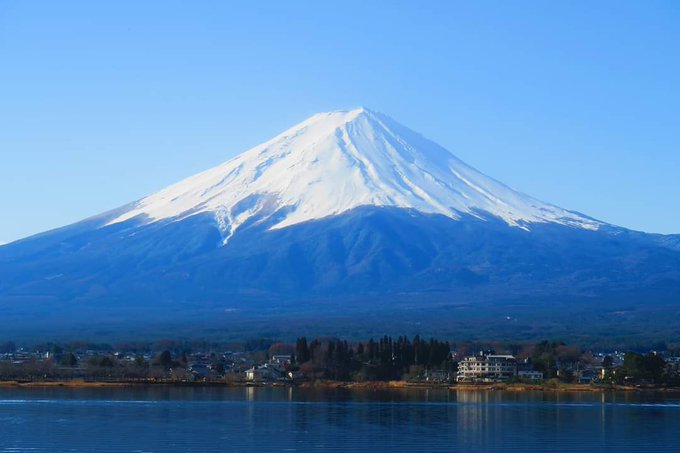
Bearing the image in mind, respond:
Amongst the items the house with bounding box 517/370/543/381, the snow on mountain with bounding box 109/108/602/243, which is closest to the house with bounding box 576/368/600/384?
the house with bounding box 517/370/543/381

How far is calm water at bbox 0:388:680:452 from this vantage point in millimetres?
28156

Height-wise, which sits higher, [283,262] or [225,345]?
[283,262]

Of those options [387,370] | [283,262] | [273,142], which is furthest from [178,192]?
[387,370]

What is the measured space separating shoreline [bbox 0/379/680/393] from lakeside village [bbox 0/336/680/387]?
1.33 feet

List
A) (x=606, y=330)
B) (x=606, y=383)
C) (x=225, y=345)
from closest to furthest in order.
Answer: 1. (x=606, y=383)
2. (x=225, y=345)
3. (x=606, y=330)

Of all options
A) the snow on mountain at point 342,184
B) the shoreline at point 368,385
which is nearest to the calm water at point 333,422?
the shoreline at point 368,385

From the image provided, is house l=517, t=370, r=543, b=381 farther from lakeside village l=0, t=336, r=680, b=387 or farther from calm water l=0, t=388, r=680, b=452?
calm water l=0, t=388, r=680, b=452

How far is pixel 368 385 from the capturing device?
52.1 meters

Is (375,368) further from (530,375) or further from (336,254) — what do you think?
(336,254)

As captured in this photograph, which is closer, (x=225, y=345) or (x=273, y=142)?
(x=225, y=345)

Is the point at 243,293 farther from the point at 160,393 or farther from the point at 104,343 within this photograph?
the point at 160,393

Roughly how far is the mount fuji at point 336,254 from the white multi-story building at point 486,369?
31875 millimetres

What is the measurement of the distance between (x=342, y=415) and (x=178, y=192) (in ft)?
353

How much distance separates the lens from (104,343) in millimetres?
74875
